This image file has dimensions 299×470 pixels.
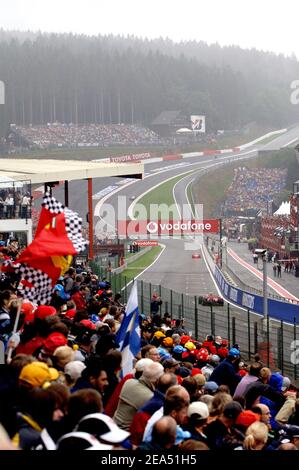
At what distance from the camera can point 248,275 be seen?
2547 inches

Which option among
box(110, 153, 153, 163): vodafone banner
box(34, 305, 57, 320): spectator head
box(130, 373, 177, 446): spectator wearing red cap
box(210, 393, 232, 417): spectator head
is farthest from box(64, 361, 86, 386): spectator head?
box(110, 153, 153, 163): vodafone banner

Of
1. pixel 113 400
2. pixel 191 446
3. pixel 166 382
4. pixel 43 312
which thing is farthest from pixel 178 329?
pixel 191 446

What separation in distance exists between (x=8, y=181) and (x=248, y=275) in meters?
40.6

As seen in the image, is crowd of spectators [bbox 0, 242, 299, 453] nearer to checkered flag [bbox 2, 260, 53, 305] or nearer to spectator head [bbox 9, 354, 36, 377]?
spectator head [bbox 9, 354, 36, 377]

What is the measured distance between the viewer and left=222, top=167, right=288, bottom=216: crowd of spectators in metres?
150

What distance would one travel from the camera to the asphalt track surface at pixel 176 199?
55.8 metres

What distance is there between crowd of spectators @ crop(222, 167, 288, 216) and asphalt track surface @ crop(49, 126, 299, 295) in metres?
5.46

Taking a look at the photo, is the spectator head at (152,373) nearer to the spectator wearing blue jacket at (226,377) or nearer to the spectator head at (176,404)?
the spectator head at (176,404)

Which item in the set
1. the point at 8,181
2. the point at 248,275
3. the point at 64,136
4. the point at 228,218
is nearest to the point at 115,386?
the point at 8,181

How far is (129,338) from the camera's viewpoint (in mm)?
9312

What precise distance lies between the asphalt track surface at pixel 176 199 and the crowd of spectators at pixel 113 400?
3792cm

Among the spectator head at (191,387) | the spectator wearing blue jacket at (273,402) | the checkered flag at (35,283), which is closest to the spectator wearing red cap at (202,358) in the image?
the spectator wearing blue jacket at (273,402)
